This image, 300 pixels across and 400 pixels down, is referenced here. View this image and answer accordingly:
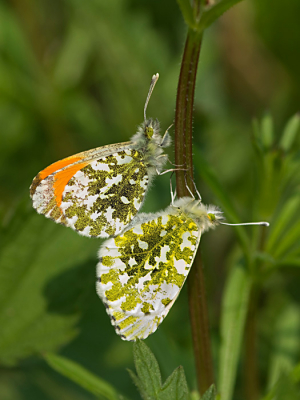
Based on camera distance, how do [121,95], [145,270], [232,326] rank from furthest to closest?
[121,95], [232,326], [145,270]

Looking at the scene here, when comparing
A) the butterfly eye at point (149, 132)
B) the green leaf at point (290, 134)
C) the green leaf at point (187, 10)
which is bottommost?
the green leaf at point (290, 134)

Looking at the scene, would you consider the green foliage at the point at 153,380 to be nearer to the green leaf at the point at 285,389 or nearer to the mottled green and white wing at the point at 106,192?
the green leaf at the point at 285,389

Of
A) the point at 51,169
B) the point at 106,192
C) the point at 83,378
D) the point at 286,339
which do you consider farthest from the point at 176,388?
the point at 286,339

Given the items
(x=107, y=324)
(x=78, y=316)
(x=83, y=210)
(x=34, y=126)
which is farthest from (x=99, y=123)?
(x=83, y=210)

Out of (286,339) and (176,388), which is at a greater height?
(176,388)

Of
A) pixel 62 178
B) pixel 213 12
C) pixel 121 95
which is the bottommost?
pixel 62 178

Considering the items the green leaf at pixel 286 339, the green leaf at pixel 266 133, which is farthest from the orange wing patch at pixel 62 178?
the green leaf at pixel 286 339

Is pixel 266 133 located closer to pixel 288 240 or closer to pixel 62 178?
pixel 288 240
